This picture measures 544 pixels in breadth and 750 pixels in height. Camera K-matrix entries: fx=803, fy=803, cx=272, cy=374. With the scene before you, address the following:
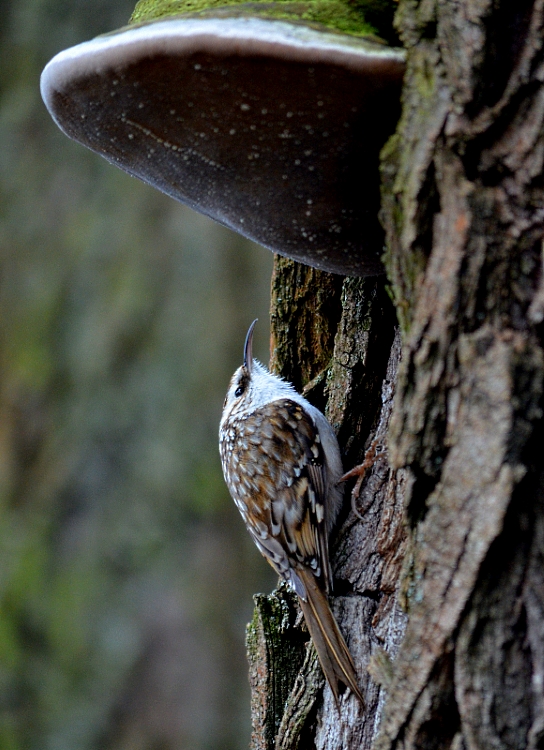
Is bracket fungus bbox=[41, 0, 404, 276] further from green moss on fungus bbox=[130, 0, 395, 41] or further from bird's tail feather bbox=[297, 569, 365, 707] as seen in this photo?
bird's tail feather bbox=[297, 569, 365, 707]

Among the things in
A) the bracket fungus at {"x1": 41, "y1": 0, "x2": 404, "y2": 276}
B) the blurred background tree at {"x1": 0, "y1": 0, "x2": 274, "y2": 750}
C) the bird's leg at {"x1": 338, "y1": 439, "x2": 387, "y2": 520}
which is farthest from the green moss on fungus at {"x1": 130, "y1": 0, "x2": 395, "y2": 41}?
the blurred background tree at {"x1": 0, "y1": 0, "x2": 274, "y2": 750}

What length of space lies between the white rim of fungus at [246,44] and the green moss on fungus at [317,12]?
0.06 meters

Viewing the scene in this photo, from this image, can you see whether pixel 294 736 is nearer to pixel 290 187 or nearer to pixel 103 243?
pixel 290 187

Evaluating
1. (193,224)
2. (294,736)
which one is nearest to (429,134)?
(294,736)

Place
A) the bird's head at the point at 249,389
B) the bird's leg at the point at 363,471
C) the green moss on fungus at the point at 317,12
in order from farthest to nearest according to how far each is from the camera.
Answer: the bird's head at the point at 249,389
the bird's leg at the point at 363,471
the green moss on fungus at the point at 317,12

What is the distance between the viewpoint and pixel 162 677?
7152mm

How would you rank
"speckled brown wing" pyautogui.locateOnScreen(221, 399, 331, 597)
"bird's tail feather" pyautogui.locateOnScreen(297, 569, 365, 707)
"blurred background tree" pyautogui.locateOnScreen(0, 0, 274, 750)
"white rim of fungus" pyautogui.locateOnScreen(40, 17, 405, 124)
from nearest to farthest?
"white rim of fungus" pyautogui.locateOnScreen(40, 17, 405, 124)
"bird's tail feather" pyautogui.locateOnScreen(297, 569, 365, 707)
"speckled brown wing" pyautogui.locateOnScreen(221, 399, 331, 597)
"blurred background tree" pyautogui.locateOnScreen(0, 0, 274, 750)

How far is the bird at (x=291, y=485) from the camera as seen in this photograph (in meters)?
2.51

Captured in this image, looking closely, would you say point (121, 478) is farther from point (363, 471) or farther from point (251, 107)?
point (251, 107)

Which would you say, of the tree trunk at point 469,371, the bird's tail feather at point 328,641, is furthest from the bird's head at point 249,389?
the tree trunk at point 469,371

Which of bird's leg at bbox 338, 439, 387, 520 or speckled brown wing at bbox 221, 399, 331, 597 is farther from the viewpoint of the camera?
speckled brown wing at bbox 221, 399, 331, 597

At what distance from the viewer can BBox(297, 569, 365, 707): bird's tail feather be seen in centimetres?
232

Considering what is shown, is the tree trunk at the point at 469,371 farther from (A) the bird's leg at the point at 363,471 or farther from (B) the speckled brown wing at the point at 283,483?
(B) the speckled brown wing at the point at 283,483

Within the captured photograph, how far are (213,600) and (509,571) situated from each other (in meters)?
6.06
